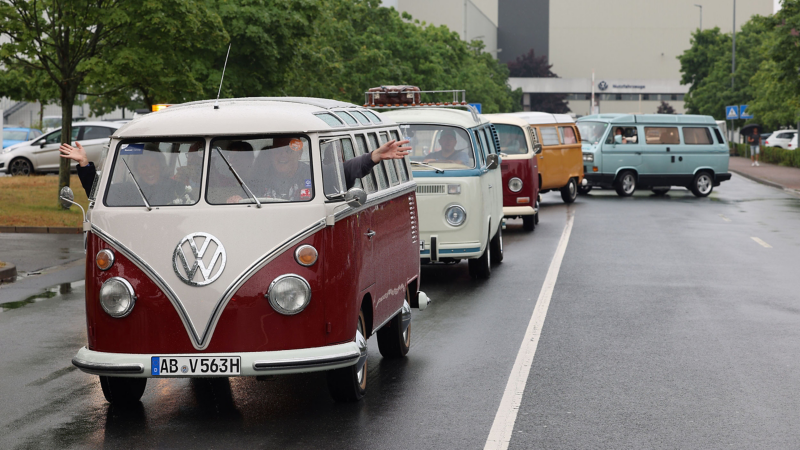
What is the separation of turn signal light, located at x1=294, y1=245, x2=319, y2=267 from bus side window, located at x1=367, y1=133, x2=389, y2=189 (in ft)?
4.97

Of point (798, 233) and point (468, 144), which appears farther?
point (798, 233)

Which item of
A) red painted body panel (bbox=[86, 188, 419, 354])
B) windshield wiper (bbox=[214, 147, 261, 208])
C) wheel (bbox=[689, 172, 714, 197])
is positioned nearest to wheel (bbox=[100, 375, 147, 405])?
red painted body panel (bbox=[86, 188, 419, 354])

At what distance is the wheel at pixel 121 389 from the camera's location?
7.11 metres

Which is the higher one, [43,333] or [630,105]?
[630,105]

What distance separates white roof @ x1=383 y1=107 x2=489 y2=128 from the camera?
44.8 feet

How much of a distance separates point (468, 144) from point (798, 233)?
9260mm

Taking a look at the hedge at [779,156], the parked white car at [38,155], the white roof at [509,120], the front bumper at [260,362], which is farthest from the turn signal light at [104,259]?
the hedge at [779,156]

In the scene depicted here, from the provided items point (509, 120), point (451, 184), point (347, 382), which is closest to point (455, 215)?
point (451, 184)

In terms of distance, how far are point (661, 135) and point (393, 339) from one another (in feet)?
76.6

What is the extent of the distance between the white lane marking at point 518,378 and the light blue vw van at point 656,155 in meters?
17.3

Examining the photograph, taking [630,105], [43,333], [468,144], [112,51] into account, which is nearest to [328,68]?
[112,51]

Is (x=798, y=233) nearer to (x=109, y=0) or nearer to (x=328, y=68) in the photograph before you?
(x=109, y=0)

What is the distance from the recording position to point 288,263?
6.57 m

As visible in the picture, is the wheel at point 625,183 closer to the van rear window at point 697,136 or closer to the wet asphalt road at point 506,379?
the van rear window at point 697,136
